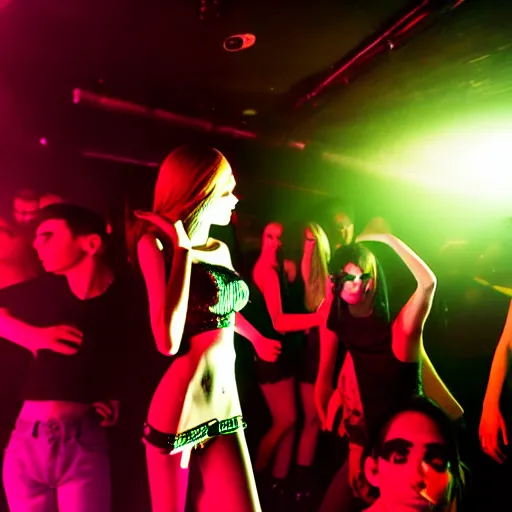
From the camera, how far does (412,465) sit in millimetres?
2414

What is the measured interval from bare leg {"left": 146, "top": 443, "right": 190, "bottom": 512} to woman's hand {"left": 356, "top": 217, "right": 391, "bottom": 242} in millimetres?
1532

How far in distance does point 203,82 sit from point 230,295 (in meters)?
1.26

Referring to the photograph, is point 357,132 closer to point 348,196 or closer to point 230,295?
point 348,196

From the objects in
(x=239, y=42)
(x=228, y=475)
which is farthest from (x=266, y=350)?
(x=239, y=42)

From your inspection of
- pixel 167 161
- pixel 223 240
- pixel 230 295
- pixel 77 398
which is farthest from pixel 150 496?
pixel 167 161

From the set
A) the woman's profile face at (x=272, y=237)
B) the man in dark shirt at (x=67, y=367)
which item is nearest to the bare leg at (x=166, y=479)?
the man in dark shirt at (x=67, y=367)

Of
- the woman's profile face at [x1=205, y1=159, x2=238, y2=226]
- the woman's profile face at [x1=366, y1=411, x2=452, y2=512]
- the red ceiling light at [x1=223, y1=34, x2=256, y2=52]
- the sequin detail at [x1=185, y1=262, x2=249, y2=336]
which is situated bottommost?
the woman's profile face at [x1=366, y1=411, x2=452, y2=512]

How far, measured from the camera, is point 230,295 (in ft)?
7.68

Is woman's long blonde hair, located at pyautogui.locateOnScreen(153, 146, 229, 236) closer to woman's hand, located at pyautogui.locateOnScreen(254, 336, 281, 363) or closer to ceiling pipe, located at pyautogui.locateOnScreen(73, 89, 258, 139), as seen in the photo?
ceiling pipe, located at pyautogui.locateOnScreen(73, 89, 258, 139)

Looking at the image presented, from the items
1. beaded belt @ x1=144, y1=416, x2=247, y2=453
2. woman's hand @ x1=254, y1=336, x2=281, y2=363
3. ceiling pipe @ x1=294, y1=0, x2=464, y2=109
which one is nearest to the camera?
ceiling pipe @ x1=294, y1=0, x2=464, y2=109

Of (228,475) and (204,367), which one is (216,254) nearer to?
(204,367)

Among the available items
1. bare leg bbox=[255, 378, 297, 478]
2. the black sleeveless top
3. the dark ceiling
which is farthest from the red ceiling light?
bare leg bbox=[255, 378, 297, 478]


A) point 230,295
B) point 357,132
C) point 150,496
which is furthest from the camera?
point 357,132

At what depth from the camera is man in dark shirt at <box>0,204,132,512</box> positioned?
246 cm
